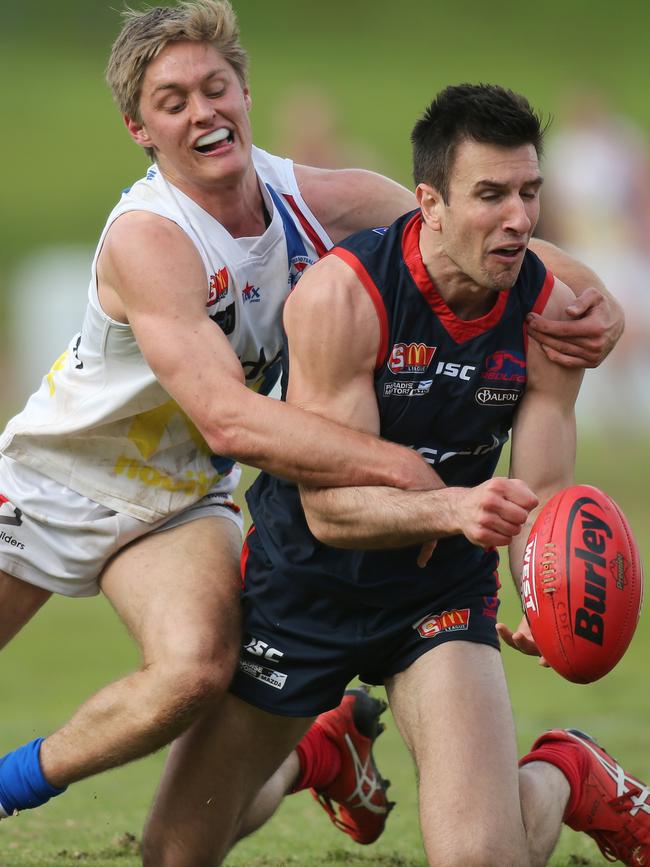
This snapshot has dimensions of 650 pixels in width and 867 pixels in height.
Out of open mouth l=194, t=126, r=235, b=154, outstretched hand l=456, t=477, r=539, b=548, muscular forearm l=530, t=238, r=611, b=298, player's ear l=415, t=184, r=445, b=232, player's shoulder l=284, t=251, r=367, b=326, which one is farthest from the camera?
muscular forearm l=530, t=238, r=611, b=298

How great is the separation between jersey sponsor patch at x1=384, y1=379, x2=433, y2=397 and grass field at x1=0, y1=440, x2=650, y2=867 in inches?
36.1

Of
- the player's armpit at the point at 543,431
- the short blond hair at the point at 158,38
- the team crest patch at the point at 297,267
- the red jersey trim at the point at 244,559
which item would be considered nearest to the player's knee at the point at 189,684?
the red jersey trim at the point at 244,559

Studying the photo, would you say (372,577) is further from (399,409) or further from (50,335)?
(50,335)

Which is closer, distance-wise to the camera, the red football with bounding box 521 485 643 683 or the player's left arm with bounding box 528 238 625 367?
the red football with bounding box 521 485 643 683

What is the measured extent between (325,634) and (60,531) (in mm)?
1047

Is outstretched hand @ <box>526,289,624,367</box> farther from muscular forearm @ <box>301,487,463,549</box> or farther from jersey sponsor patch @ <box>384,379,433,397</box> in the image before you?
muscular forearm @ <box>301,487,463,549</box>

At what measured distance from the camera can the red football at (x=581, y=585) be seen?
14.3ft

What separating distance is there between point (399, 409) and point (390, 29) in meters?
28.7

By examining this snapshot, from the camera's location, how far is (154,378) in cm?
513

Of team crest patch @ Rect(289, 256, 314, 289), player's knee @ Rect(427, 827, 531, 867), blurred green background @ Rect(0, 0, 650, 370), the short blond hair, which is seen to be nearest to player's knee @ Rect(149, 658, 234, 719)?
player's knee @ Rect(427, 827, 531, 867)

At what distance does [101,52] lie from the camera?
3045 cm

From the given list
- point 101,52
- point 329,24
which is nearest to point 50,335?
point 101,52

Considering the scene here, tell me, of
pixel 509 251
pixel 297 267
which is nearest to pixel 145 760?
pixel 297 267

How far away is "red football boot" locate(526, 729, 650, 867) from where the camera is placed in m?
5.29
